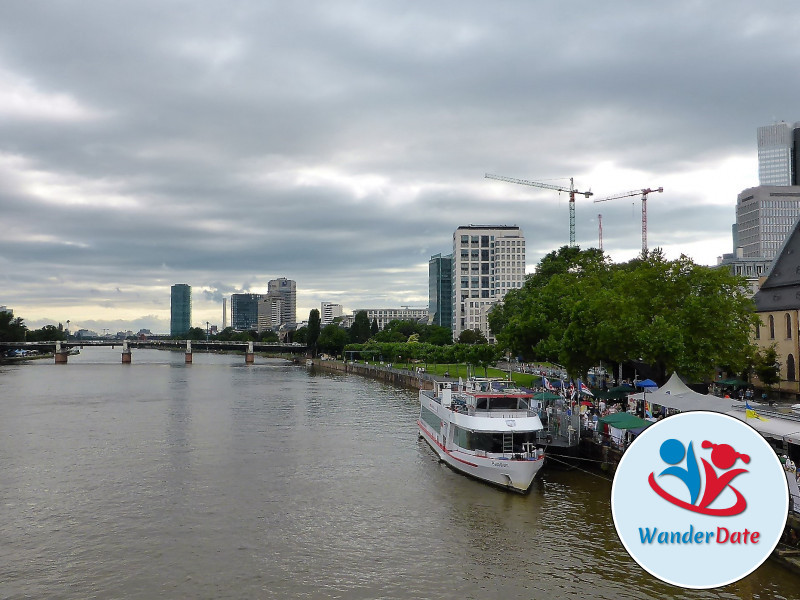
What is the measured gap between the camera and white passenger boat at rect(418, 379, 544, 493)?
37281 mm

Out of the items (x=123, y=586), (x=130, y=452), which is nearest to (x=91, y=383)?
(x=130, y=452)

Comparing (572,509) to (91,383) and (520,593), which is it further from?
(91,383)

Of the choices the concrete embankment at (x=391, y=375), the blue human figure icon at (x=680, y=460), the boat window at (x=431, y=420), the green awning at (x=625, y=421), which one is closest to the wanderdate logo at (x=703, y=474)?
the blue human figure icon at (x=680, y=460)

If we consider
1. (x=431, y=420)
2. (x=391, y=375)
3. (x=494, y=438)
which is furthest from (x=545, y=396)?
(x=391, y=375)

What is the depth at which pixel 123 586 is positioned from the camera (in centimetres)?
2520

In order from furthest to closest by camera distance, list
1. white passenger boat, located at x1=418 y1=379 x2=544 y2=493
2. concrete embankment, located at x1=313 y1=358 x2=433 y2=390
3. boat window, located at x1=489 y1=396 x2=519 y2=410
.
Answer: concrete embankment, located at x1=313 y1=358 x2=433 y2=390 → boat window, located at x1=489 y1=396 x2=519 y2=410 → white passenger boat, located at x1=418 y1=379 x2=544 y2=493

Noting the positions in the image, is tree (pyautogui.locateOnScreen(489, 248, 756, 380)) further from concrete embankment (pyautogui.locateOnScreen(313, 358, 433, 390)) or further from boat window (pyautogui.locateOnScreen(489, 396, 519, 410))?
concrete embankment (pyautogui.locateOnScreen(313, 358, 433, 390))

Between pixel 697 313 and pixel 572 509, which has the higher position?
pixel 697 313

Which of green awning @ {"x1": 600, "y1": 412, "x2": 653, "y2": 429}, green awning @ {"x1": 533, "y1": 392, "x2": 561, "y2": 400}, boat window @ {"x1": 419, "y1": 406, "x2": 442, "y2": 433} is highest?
green awning @ {"x1": 533, "y1": 392, "x2": 561, "y2": 400}

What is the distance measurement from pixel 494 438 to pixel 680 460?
3228 centimetres

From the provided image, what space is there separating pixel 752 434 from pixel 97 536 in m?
31.5

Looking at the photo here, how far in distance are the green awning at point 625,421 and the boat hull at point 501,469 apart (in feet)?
18.1

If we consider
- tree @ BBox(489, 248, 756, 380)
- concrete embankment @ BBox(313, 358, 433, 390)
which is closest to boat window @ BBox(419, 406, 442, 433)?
tree @ BBox(489, 248, 756, 380)

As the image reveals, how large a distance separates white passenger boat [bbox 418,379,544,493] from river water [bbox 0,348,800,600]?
3.52 ft
